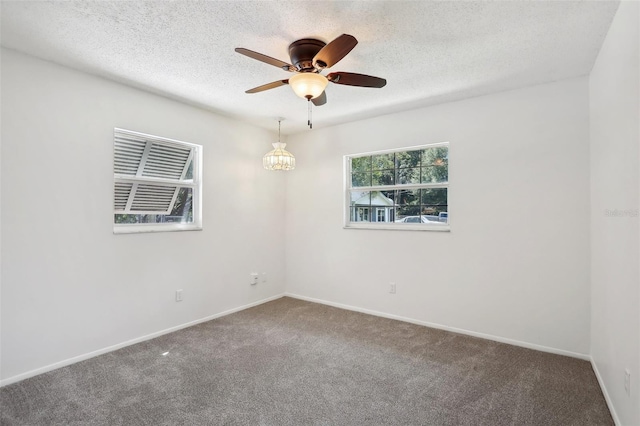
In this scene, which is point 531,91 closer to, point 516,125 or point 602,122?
point 516,125

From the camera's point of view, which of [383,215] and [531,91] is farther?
[383,215]

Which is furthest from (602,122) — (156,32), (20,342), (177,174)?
(20,342)

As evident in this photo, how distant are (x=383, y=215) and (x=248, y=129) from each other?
6.99 ft

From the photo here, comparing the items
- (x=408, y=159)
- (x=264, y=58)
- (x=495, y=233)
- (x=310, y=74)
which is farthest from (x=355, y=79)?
(x=495, y=233)

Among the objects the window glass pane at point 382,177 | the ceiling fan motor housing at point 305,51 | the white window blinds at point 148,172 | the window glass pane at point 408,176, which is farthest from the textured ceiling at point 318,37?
→ the window glass pane at point 382,177

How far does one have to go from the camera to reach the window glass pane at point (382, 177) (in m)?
3.95

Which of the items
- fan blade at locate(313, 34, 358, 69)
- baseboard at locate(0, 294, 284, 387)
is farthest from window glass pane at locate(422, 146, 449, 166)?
baseboard at locate(0, 294, 284, 387)

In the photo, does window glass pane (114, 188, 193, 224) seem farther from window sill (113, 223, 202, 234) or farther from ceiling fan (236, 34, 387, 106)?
ceiling fan (236, 34, 387, 106)

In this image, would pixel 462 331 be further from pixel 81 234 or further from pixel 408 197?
pixel 81 234

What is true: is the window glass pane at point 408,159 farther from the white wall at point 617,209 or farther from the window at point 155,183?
the window at point 155,183

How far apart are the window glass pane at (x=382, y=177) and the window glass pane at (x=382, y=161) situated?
6 cm

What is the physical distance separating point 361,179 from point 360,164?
20 centimetres

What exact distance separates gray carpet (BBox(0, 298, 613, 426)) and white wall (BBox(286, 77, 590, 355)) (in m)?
0.36

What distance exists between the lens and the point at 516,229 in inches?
118
